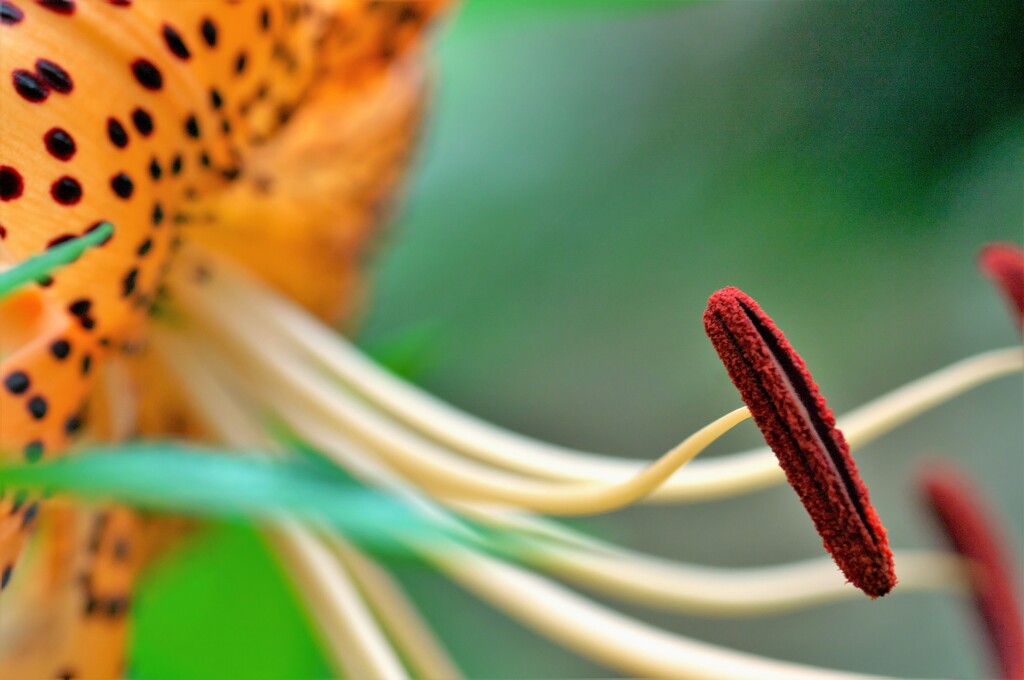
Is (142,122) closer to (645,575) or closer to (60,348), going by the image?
(60,348)

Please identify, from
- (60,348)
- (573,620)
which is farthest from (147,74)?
(573,620)

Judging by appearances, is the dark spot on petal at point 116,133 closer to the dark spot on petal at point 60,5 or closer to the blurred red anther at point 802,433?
the dark spot on petal at point 60,5

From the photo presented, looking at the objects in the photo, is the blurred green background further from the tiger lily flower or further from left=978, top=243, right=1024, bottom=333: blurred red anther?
left=978, top=243, right=1024, bottom=333: blurred red anther

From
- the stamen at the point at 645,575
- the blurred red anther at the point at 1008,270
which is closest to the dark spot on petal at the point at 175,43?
the stamen at the point at 645,575

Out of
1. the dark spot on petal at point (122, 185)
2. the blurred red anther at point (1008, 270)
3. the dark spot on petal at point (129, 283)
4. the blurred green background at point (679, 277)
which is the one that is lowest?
the blurred red anther at point (1008, 270)

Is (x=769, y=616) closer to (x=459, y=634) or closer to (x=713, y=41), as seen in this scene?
(x=459, y=634)
